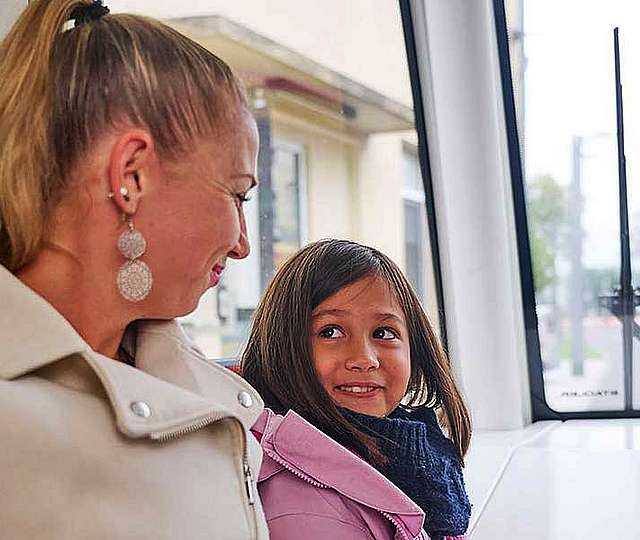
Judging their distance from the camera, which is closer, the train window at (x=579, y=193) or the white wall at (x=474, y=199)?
the white wall at (x=474, y=199)

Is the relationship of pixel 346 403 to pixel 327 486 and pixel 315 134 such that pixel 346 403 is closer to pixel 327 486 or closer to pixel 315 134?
pixel 327 486

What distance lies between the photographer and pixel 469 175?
2.46 m

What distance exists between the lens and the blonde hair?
0.83 m

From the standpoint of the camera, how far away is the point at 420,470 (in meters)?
1.23

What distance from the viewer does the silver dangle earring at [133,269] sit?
86cm

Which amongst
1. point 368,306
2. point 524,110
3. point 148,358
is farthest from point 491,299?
point 148,358

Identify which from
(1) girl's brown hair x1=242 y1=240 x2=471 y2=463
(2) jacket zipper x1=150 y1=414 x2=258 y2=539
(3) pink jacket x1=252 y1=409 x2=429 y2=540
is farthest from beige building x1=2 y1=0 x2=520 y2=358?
(2) jacket zipper x1=150 y1=414 x2=258 y2=539

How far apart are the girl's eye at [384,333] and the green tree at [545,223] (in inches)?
60.7

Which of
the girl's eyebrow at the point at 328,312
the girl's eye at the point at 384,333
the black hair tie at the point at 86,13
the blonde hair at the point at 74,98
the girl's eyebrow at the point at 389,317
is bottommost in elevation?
the girl's eye at the point at 384,333

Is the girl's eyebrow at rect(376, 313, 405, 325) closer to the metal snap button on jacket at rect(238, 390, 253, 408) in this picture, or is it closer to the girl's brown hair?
the girl's brown hair

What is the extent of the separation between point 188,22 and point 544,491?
1153 mm

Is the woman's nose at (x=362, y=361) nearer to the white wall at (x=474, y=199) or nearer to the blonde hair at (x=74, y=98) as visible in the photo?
the blonde hair at (x=74, y=98)

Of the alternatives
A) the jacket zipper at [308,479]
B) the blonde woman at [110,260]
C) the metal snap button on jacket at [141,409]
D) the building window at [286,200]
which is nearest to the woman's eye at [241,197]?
the blonde woman at [110,260]

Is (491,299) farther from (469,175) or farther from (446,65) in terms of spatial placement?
(446,65)
